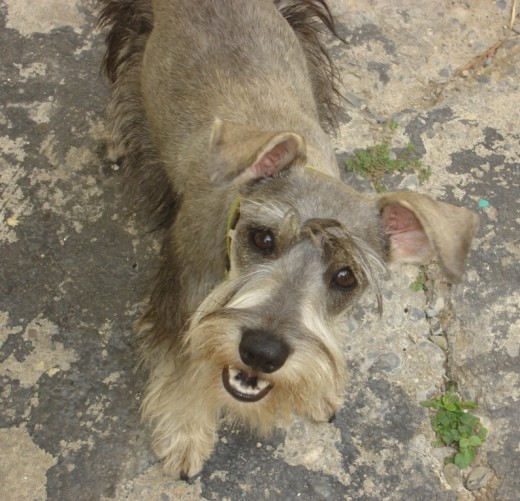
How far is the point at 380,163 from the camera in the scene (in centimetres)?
402

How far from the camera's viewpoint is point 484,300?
3.62 meters

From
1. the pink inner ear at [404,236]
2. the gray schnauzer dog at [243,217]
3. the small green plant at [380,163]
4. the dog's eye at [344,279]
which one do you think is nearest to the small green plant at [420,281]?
the small green plant at [380,163]

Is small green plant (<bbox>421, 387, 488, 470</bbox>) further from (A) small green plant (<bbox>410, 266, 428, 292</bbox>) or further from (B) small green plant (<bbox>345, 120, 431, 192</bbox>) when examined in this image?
(B) small green plant (<bbox>345, 120, 431, 192</bbox>)

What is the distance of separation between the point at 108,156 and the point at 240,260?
5.52 feet

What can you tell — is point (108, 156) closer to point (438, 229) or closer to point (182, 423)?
point (182, 423)

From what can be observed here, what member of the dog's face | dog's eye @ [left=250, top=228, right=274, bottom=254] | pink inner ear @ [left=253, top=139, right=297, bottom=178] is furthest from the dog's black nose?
pink inner ear @ [left=253, top=139, right=297, bottom=178]

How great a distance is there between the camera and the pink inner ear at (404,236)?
261 cm

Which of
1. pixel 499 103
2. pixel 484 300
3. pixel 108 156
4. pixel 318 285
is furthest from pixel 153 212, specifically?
pixel 499 103

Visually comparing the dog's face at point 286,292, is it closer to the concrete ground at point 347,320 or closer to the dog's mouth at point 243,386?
the dog's mouth at point 243,386

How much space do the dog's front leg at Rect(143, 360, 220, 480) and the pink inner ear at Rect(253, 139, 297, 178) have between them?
92 cm

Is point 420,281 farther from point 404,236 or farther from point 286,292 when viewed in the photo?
point 286,292

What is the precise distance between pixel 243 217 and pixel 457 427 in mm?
1563

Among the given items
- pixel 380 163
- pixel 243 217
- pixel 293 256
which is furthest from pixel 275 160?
pixel 380 163

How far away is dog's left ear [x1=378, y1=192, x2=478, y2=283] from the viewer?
228 centimetres
